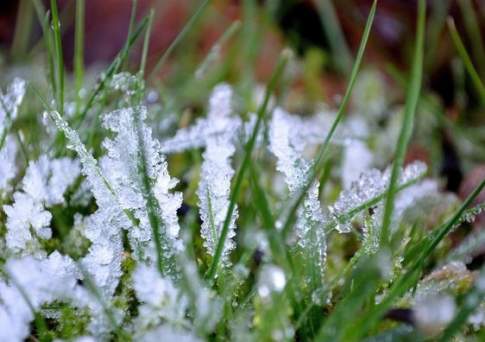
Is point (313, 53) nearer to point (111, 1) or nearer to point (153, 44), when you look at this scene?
point (153, 44)

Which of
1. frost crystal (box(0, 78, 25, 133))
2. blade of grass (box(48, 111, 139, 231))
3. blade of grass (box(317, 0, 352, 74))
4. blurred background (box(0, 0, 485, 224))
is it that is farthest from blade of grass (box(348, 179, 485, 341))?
blade of grass (box(317, 0, 352, 74))

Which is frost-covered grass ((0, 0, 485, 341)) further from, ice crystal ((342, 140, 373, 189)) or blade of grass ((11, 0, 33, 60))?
blade of grass ((11, 0, 33, 60))

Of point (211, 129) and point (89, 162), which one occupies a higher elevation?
point (211, 129)

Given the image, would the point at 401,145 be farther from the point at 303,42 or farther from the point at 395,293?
the point at 303,42

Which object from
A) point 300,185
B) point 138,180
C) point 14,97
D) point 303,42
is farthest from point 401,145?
point 303,42

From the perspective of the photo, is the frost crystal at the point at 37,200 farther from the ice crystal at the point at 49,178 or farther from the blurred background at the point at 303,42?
the blurred background at the point at 303,42

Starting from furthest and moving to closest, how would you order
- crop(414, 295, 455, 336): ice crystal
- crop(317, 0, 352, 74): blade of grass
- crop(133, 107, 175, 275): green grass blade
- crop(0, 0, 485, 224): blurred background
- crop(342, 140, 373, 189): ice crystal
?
crop(317, 0, 352, 74): blade of grass < crop(0, 0, 485, 224): blurred background < crop(342, 140, 373, 189): ice crystal < crop(133, 107, 175, 275): green grass blade < crop(414, 295, 455, 336): ice crystal
